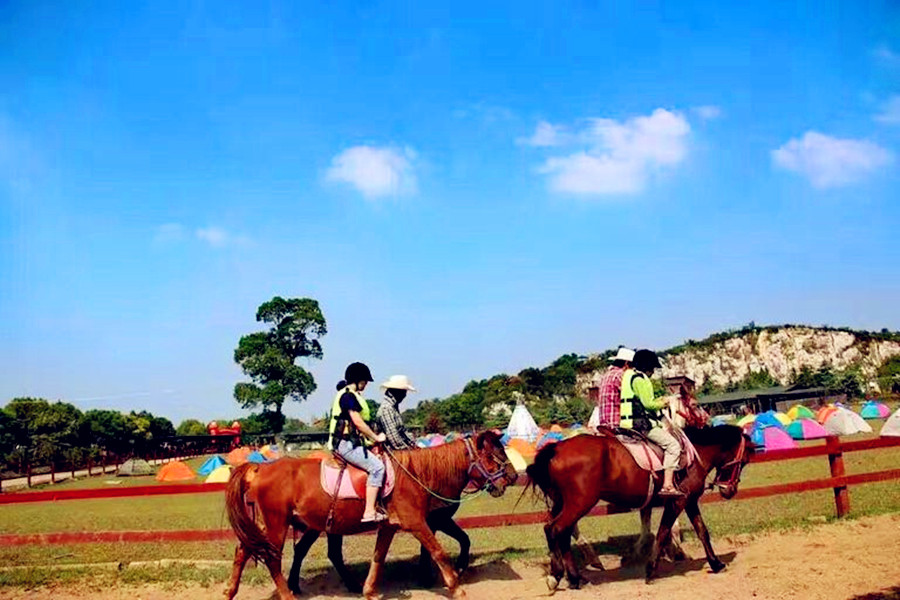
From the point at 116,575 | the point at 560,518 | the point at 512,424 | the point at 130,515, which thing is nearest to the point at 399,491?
the point at 560,518

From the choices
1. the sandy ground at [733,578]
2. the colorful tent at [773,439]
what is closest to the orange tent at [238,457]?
the colorful tent at [773,439]

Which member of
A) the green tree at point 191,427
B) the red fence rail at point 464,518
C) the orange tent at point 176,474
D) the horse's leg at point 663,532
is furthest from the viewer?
the green tree at point 191,427

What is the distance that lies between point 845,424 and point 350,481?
33.3 meters

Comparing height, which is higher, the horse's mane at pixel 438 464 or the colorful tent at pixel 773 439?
the horse's mane at pixel 438 464

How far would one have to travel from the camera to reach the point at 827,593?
623 centimetres

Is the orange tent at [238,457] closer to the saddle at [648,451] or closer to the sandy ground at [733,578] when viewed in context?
the sandy ground at [733,578]

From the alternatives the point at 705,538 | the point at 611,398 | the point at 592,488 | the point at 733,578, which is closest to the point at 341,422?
the point at 592,488

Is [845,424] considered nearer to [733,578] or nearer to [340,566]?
[733,578]

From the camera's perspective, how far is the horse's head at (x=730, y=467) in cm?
826

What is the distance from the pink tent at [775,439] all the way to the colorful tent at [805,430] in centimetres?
515

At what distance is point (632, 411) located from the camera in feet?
26.7

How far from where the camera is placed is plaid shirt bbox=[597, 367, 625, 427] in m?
8.23

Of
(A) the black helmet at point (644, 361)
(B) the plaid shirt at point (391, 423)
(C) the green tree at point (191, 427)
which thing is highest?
(A) the black helmet at point (644, 361)

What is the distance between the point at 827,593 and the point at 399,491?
444 cm
